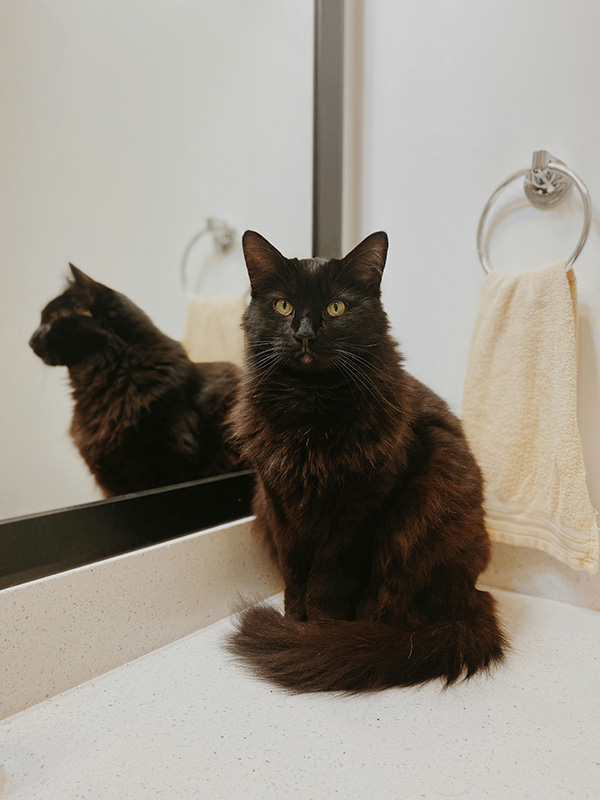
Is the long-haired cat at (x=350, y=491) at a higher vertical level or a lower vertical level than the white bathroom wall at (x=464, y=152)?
lower

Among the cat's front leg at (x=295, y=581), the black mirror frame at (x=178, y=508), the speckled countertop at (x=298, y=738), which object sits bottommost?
the speckled countertop at (x=298, y=738)

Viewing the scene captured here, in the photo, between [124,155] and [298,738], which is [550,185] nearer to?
[124,155]

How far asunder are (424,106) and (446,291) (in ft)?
1.45

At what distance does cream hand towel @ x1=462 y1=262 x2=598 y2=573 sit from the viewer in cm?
105

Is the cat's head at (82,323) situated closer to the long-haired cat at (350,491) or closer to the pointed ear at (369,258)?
the long-haired cat at (350,491)

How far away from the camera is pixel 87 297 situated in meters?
0.97

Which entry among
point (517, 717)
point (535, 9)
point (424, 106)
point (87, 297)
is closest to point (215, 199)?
point (87, 297)

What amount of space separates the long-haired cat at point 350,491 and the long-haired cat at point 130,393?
0.81 ft

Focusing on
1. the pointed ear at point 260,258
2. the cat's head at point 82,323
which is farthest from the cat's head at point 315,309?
the cat's head at point 82,323

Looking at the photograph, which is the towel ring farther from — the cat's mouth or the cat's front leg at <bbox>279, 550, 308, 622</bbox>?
the cat's mouth

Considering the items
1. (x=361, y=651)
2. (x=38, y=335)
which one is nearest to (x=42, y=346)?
(x=38, y=335)

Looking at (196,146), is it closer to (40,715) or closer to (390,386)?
(390,386)

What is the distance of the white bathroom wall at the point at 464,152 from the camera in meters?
1.08

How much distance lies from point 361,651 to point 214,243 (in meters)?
0.92
